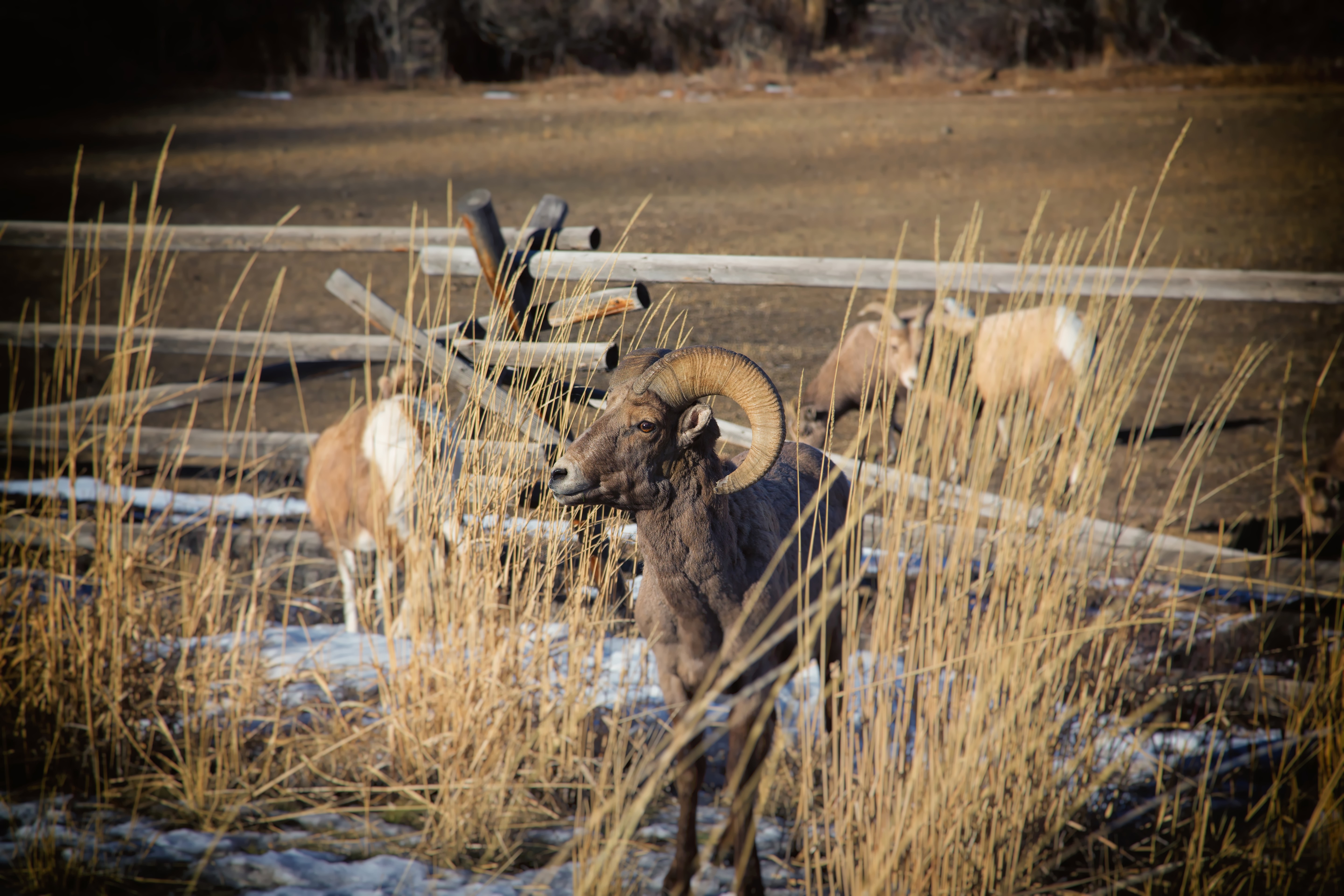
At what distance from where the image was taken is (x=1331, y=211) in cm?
1205

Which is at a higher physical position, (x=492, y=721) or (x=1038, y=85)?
(x=1038, y=85)

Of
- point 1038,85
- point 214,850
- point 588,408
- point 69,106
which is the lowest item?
point 214,850

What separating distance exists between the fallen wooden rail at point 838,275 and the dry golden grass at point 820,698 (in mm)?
374

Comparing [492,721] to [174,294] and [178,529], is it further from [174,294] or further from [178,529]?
[174,294]

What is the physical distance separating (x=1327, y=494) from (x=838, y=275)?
313 centimetres

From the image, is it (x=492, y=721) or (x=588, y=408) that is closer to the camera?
(x=492, y=721)

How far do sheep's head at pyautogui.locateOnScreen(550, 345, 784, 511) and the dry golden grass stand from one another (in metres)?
0.33

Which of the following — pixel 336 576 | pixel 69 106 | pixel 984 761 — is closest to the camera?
pixel 984 761

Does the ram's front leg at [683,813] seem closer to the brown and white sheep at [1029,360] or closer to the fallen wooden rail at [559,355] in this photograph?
the fallen wooden rail at [559,355]

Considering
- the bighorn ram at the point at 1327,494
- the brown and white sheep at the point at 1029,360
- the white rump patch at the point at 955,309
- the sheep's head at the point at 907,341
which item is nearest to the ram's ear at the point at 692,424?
the brown and white sheep at the point at 1029,360

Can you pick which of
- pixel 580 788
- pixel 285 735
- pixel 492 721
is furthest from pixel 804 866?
pixel 285 735

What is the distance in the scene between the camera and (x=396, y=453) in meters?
3.99

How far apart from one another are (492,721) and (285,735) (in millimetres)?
1125

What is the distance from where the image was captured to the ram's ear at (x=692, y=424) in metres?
2.41
